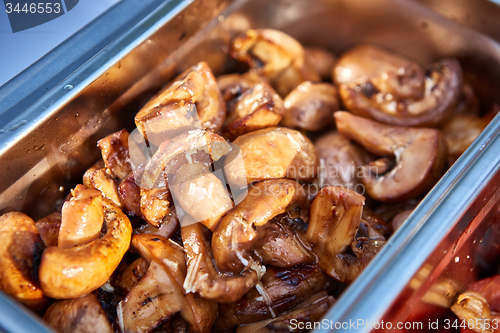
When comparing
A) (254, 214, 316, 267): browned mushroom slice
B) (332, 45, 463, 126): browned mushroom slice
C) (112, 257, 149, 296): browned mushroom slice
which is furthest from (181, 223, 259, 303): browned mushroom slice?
(332, 45, 463, 126): browned mushroom slice

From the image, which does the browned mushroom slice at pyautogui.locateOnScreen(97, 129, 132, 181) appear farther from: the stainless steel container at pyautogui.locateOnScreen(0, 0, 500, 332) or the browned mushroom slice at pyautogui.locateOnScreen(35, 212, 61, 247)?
the browned mushroom slice at pyautogui.locateOnScreen(35, 212, 61, 247)

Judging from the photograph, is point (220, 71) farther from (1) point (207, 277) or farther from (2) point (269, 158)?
(1) point (207, 277)

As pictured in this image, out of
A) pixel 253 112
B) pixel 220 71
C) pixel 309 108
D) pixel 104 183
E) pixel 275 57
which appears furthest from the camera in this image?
pixel 220 71

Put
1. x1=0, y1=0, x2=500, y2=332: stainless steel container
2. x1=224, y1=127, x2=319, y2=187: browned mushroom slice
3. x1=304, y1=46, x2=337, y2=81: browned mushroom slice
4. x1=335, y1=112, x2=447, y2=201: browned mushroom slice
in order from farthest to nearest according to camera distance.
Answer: x1=304, y1=46, x2=337, y2=81: browned mushroom slice
x1=335, y1=112, x2=447, y2=201: browned mushroom slice
x1=224, y1=127, x2=319, y2=187: browned mushroom slice
x1=0, y1=0, x2=500, y2=332: stainless steel container

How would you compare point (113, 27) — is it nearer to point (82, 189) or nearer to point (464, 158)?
point (82, 189)

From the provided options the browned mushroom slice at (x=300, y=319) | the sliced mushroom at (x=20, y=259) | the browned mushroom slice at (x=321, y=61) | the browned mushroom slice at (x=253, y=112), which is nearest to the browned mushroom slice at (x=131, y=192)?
the sliced mushroom at (x=20, y=259)

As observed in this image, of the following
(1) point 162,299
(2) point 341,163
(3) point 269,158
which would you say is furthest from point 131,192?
(2) point 341,163

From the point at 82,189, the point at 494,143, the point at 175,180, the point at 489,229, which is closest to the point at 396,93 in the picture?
the point at 494,143
